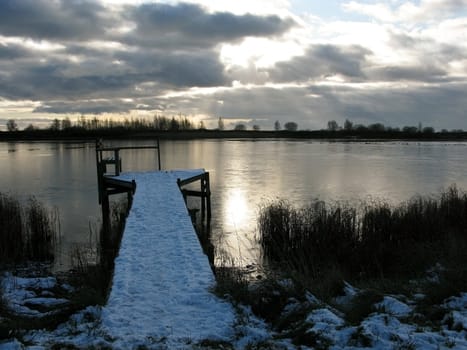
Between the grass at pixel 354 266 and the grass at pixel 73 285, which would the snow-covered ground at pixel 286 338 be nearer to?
the grass at pixel 354 266

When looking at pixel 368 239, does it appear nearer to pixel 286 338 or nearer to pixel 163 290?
pixel 163 290

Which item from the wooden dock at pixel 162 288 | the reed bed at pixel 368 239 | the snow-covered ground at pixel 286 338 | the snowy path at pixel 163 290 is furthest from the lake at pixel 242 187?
the snow-covered ground at pixel 286 338

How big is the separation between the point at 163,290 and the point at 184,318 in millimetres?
1055

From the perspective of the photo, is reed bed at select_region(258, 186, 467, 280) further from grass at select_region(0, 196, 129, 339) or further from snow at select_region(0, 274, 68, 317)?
snow at select_region(0, 274, 68, 317)

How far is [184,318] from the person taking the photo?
19.3 ft

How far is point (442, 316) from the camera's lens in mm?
5879

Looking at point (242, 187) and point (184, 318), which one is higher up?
point (184, 318)

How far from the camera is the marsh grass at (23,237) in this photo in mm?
12113

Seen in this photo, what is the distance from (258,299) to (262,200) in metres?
15.3

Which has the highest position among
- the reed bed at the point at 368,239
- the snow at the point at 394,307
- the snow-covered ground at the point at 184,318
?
the snow-covered ground at the point at 184,318

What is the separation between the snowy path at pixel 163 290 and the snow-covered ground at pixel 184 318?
13 mm

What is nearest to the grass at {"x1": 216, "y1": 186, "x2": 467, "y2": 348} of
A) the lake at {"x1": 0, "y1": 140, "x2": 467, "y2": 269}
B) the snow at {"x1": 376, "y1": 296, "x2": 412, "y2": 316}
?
the snow at {"x1": 376, "y1": 296, "x2": 412, "y2": 316}

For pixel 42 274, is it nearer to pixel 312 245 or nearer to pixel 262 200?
pixel 312 245

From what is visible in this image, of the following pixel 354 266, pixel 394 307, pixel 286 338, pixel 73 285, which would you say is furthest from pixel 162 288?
pixel 354 266
